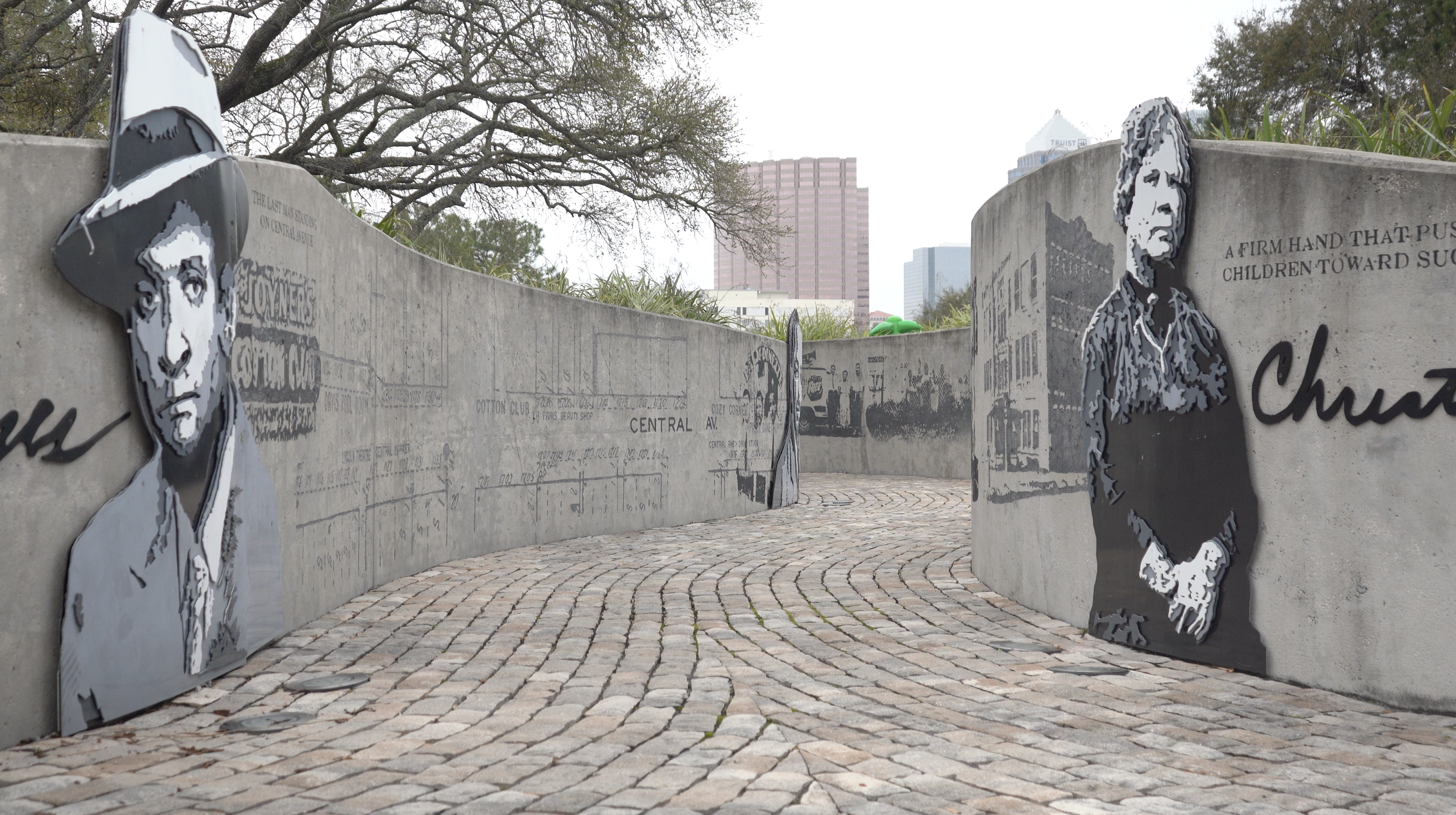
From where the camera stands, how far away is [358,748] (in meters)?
4.02

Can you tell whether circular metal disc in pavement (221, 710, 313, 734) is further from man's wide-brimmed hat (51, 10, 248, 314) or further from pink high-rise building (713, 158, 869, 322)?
pink high-rise building (713, 158, 869, 322)

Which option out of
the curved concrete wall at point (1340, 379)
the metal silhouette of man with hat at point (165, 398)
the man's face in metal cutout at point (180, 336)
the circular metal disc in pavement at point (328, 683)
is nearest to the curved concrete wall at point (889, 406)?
the curved concrete wall at point (1340, 379)

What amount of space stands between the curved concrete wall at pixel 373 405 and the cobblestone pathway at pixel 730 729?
0.63 metres

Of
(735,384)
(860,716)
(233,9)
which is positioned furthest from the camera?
(233,9)

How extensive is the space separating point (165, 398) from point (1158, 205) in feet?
15.7

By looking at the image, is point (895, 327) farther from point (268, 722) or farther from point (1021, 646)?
point (268, 722)

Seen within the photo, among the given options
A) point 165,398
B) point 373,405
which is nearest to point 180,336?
point 165,398

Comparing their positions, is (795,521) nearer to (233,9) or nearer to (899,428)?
(899,428)

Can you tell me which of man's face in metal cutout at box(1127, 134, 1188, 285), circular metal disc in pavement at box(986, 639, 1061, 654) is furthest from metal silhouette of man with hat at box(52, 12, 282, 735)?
man's face in metal cutout at box(1127, 134, 1188, 285)

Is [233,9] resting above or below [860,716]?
above

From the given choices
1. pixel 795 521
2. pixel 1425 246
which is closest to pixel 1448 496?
pixel 1425 246

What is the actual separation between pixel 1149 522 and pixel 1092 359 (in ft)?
3.23

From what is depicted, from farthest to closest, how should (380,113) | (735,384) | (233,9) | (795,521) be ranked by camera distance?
(380,113), (233,9), (735,384), (795,521)

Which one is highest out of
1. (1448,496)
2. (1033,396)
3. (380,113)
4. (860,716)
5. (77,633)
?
(380,113)
